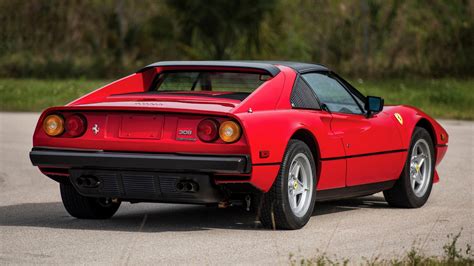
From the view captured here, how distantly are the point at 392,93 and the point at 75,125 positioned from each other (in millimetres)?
23774

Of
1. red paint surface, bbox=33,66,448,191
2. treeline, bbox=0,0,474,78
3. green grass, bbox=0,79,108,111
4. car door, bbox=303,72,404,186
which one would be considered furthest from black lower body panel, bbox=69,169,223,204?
treeline, bbox=0,0,474,78

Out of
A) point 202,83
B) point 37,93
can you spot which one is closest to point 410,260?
point 202,83

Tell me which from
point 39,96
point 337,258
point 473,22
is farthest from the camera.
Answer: point 473,22

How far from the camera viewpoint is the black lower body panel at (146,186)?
8508 mm

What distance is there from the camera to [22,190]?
1209 cm

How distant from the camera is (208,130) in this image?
8.48 m

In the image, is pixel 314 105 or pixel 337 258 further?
pixel 314 105

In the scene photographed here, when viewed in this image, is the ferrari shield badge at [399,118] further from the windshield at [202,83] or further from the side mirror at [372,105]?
the windshield at [202,83]

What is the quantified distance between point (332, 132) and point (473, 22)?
100 feet

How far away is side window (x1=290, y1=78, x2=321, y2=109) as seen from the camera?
934cm

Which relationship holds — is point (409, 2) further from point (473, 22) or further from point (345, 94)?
point (345, 94)

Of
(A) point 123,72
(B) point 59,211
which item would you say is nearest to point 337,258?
(B) point 59,211

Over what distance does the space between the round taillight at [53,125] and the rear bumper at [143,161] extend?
0.14m

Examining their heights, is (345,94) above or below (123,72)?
above
